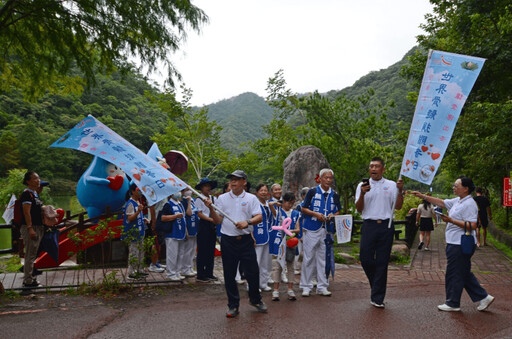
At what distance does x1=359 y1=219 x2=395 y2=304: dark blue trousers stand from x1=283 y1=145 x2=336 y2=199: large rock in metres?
7.64

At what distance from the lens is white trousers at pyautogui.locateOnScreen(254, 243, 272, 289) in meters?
6.35

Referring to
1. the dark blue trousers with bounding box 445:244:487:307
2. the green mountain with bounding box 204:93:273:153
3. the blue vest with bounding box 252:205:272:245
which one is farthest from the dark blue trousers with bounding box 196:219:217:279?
the green mountain with bounding box 204:93:273:153

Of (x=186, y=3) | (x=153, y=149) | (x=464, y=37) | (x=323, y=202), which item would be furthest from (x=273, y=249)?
(x=464, y=37)

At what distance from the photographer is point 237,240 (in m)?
5.21

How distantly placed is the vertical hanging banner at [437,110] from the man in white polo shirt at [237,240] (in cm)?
207

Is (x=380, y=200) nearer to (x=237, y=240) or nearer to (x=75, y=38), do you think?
(x=237, y=240)

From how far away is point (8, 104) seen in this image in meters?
41.6

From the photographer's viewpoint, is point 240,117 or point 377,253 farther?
point 240,117

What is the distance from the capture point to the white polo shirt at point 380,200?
5605mm

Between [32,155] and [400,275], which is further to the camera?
[32,155]

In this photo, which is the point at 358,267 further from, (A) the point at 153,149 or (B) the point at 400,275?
(A) the point at 153,149

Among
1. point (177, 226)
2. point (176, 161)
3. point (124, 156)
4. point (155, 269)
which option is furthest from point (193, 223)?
point (176, 161)

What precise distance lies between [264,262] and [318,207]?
125 centimetres

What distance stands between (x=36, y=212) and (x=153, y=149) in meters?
4.54
